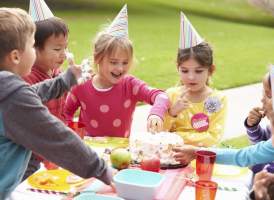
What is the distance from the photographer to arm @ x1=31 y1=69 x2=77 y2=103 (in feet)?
9.97

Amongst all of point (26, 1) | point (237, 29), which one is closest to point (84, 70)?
point (237, 29)

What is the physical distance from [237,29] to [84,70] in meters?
18.1

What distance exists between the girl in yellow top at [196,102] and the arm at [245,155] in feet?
1.28

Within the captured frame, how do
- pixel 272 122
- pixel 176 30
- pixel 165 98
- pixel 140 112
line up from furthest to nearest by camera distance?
pixel 176 30, pixel 140 112, pixel 165 98, pixel 272 122

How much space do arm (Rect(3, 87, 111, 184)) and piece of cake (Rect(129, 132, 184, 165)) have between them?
0.68 m

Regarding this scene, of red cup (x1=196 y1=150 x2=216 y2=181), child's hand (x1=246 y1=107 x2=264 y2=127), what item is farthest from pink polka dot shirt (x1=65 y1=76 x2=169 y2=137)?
red cup (x1=196 y1=150 x2=216 y2=181)

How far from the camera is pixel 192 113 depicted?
140 inches

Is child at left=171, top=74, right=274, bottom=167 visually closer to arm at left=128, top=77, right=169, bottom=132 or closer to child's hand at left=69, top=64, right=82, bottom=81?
arm at left=128, top=77, right=169, bottom=132

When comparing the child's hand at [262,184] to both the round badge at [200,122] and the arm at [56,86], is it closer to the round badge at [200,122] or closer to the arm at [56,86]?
the round badge at [200,122]

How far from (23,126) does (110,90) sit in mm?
1624

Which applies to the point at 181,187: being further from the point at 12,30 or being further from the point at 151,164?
the point at 12,30

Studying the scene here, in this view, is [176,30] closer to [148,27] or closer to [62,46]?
[148,27]

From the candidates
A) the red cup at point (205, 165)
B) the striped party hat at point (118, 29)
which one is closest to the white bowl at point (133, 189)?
the red cup at point (205, 165)

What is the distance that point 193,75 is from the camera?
12.0ft
